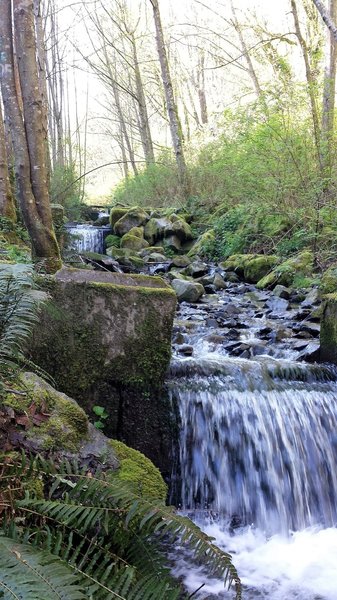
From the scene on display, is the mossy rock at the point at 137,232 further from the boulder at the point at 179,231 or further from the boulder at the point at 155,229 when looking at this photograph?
the boulder at the point at 179,231

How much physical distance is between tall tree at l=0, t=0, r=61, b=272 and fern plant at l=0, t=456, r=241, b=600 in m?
3.20

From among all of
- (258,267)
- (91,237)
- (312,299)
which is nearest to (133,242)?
(91,237)

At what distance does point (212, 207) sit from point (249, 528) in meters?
12.4

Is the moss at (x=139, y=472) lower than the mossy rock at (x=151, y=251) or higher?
lower

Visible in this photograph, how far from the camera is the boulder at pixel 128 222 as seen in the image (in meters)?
15.6

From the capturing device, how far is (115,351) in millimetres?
4059

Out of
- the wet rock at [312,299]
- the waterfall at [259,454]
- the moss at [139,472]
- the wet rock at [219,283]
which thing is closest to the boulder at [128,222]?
the wet rock at [219,283]

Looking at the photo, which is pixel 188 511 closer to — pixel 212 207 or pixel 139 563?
pixel 139 563

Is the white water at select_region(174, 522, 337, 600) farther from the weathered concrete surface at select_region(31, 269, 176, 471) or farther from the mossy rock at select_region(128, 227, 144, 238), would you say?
the mossy rock at select_region(128, 227, 144, 238)

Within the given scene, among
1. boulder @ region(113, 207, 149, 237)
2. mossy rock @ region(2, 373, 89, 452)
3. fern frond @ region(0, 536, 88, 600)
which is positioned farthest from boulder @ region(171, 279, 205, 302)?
fern frond @ region(0, 536, 88, 600)

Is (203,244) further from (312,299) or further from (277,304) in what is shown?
(312,299)

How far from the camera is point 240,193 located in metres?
11.8

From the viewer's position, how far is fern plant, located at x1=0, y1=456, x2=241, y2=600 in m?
1.64

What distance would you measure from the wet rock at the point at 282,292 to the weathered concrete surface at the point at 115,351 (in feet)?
16.3
